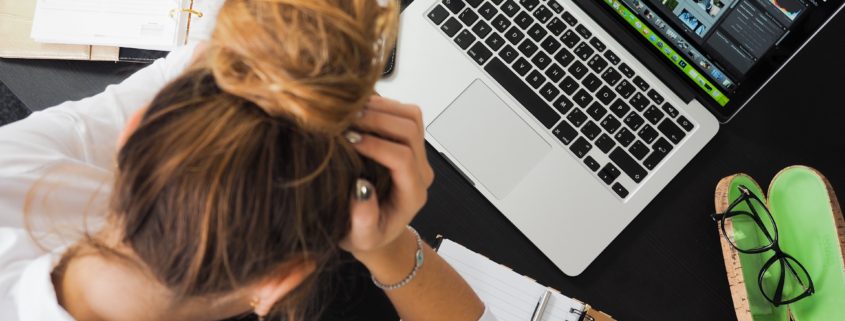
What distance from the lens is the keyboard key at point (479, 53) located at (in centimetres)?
77

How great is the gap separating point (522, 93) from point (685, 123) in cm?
20

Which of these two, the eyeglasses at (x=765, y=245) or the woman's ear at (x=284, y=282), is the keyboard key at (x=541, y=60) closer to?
the eyeglasses at (x=765, y=245)

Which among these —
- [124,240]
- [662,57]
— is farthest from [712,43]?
[124,240]

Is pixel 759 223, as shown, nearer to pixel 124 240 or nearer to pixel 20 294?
pixel 124 240

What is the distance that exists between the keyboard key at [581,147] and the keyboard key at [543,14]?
156 millimetres

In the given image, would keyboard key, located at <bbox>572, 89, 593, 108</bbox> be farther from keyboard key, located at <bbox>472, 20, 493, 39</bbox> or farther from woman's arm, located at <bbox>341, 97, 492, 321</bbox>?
woman's arm, located at <bbox>341, 97, 492, 321</bbox>

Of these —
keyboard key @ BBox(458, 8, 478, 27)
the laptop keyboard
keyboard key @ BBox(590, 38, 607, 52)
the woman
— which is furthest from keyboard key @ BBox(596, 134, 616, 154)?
the woman

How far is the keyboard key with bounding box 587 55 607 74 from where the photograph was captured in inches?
30.0

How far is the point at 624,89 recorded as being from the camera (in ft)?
2.49

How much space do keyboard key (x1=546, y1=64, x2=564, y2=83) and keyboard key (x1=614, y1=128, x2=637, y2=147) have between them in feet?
0.33

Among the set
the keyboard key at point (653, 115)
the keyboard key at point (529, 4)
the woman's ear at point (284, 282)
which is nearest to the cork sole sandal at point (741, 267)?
the keyboard key at point (653, 115)

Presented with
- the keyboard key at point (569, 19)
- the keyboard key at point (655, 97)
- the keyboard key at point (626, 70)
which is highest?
the keyboard key at point (569, 19)

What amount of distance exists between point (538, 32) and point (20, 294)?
0.61 metres

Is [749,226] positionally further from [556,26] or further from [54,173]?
[54,173]
